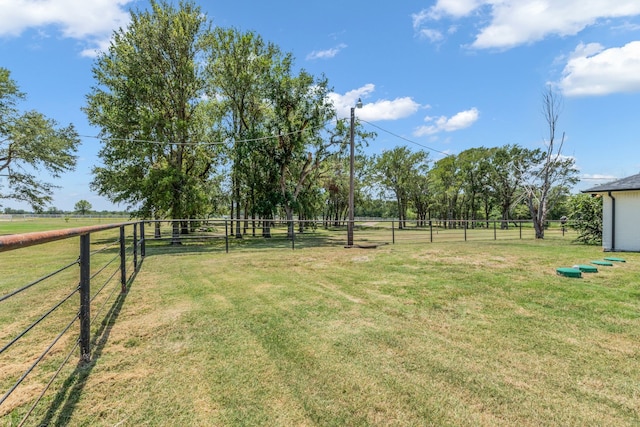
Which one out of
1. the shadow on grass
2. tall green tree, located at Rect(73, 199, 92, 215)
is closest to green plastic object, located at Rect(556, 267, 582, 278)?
the shadow on grass

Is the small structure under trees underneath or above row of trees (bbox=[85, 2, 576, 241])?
underneath

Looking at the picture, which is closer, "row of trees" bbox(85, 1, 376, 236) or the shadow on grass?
the shadow on grass

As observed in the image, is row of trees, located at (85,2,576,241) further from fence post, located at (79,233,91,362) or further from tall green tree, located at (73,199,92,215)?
tall green tree, located at (73,199,92,215)

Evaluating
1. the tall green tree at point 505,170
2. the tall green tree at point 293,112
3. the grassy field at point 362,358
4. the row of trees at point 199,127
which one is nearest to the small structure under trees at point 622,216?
the row of trees at point 199,127

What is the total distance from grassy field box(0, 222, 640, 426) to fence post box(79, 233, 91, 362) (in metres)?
0.14

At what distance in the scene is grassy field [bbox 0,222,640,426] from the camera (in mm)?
1851

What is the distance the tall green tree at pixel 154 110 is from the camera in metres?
13.9

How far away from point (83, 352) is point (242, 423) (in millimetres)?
1556

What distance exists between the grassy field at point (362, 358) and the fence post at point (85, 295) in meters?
0.14

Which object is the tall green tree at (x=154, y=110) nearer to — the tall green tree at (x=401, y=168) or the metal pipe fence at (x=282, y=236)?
the metal pipe fence at (x=282, y=236)

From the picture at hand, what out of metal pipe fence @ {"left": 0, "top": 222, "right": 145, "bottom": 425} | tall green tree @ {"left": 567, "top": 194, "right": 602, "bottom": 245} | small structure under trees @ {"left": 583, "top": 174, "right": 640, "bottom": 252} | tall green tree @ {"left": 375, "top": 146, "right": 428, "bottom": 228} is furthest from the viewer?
tall green tree @ {"left": 375, "top": 146, "right": 428, "bottom": 228}

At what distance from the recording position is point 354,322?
334 centimetres

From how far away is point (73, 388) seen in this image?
6.88ft

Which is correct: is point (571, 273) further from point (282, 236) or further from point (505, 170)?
point (505, 170)
